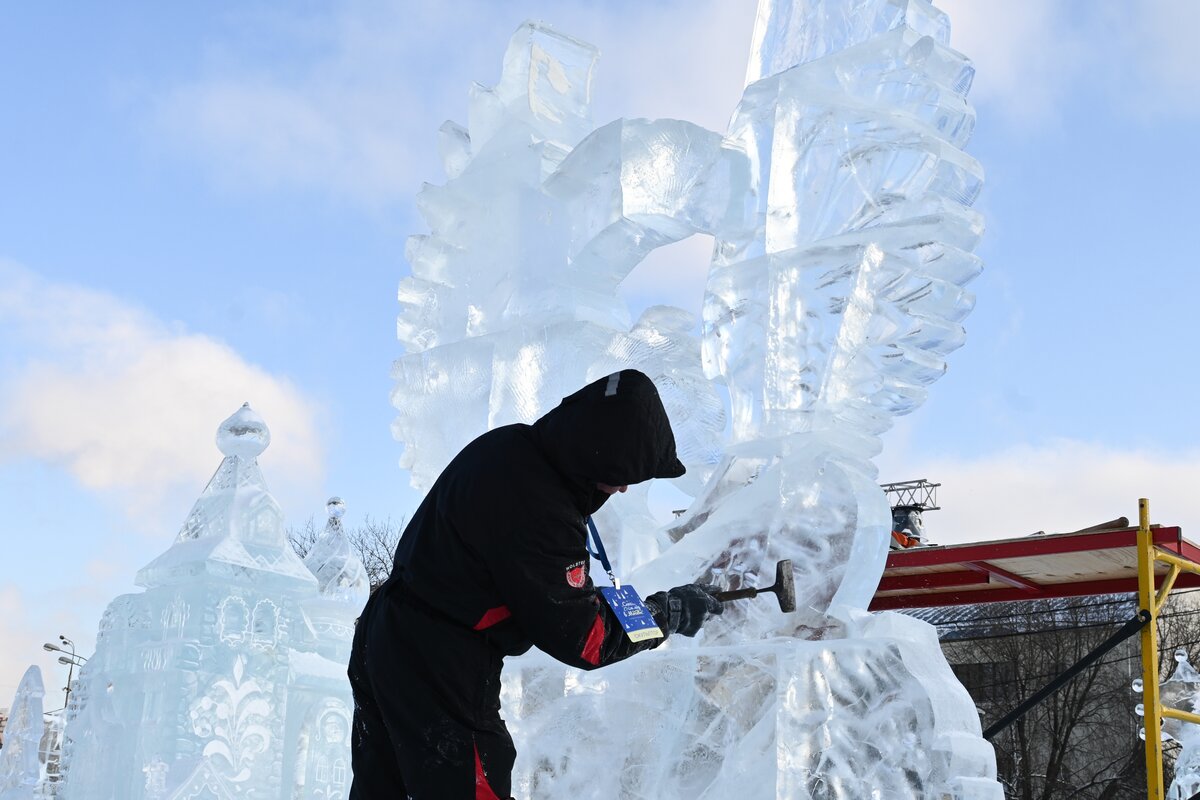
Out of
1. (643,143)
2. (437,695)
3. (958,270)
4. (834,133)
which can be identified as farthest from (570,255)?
(437,695)

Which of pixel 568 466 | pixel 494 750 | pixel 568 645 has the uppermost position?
pixel 568 466

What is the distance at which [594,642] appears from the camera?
80.4 inches

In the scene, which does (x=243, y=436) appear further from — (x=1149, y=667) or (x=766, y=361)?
(x=1149, y=667)

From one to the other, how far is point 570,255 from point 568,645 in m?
1.62

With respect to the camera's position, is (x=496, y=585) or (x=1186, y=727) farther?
(x=1186, y=727)

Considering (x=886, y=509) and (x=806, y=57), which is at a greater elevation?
(x=806, y=57)

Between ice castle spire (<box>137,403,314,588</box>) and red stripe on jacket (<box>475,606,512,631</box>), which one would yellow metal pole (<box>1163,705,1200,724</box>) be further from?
red stripe on jacket (<box>475,606,512,631</box>)

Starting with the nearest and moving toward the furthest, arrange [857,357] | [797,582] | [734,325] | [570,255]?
[797,582]
[857,357]
[734,325]
[570,255]

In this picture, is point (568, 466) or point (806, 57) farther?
point (806, 57)

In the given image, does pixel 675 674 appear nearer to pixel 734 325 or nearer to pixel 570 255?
pixel 734 325

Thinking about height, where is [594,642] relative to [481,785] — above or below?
above

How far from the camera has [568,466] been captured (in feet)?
6.66

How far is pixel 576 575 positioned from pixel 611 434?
0.85 ft

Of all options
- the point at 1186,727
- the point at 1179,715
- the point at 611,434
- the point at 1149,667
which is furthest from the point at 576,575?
the point at 1186,727
